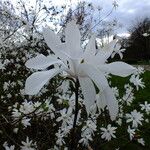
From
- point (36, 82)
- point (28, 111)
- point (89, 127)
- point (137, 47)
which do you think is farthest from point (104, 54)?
point (137, 47)

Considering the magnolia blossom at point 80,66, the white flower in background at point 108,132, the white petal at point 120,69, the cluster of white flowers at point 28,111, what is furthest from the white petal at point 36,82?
the white flower in background at point 108,132

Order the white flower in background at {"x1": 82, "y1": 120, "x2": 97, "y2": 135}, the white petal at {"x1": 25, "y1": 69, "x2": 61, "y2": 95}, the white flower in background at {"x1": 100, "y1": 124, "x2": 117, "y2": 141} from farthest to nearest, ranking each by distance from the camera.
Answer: the white flower in background at {"x1": 100, "y1": 124, "x2": 117, "y2": 141}
the white flower in background at {"x1": 82, "y1": 120, "x2": 97, "y2": 135}
the white petal at {"x1": 25, "y1": 69, "x2": 61, "y2": 95}

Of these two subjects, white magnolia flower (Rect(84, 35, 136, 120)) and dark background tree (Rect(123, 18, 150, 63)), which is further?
dark background tree (Rect(123, 18, 150, 63))

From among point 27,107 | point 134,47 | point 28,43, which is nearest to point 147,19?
point 134,47

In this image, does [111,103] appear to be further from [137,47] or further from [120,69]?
[137,47]

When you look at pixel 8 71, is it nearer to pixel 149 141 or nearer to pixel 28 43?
pixel 28 43

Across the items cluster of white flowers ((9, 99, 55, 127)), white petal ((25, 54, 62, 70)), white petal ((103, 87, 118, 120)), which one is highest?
white petal ((25, 54, 62, 70))

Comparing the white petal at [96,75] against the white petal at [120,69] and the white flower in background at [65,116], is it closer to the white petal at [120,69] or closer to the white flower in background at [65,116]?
the white petal at [120,69]

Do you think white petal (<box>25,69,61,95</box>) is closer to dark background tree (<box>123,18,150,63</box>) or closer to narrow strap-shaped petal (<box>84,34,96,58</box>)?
narrow strap-shaped petal (<box>84,34,96,58</box>)

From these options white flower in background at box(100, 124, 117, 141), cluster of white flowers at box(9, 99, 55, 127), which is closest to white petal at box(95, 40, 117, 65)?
cluster of white flowers at box(9, 99, 55, 127)
